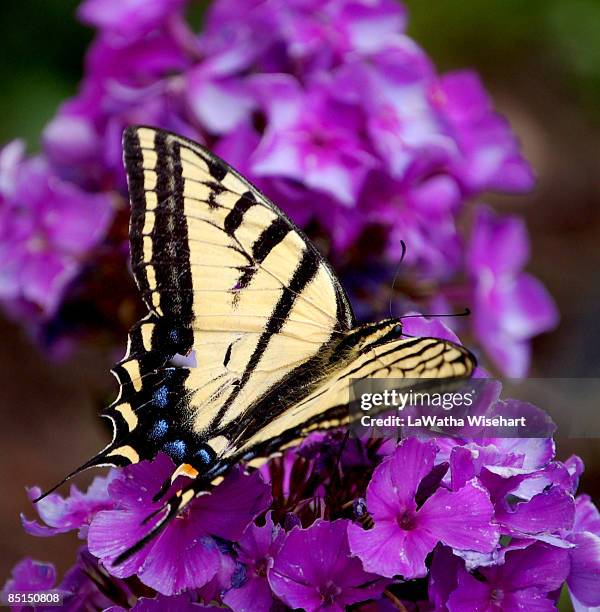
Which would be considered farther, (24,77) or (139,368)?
(24,77)

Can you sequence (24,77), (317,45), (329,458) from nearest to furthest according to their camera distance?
(329,458), (317,45), (24,77)

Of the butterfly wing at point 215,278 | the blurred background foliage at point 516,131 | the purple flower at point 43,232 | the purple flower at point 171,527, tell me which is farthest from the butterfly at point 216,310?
the blurred background foliage at point 516,131

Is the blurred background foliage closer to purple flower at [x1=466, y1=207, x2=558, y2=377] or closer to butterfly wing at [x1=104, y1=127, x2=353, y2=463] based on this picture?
purple flower at [x1=466, y1=207, x2=558, y2=377]

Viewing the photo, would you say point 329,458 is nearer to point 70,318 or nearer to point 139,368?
point 139,368

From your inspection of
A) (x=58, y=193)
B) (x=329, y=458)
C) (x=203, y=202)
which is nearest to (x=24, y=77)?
(x=58, y=193)

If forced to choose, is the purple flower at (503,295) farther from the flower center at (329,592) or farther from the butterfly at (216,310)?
the flower center at (329,592)

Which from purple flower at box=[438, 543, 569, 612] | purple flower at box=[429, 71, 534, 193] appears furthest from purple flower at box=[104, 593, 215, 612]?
purple flower at box=[429, 71, 534, 193]
